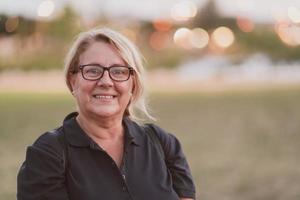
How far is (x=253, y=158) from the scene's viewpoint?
7043 mm

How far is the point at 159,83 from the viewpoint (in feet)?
41.8

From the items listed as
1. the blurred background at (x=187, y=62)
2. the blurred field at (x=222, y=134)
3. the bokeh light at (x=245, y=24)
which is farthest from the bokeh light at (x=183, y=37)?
the blurred field at (x=222, y=134)

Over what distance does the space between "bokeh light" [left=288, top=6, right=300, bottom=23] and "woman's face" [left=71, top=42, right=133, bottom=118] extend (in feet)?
38.0

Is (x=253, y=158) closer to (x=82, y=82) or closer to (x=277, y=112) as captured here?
(x=277, y=112)

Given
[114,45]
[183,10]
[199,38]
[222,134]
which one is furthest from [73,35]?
[114,45]

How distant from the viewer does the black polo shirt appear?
5.33 ft

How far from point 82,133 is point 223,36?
1205 centimetres

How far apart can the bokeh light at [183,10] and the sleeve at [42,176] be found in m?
11.7

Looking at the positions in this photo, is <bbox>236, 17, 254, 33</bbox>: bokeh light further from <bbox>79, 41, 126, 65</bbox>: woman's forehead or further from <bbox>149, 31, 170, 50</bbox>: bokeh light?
<bbox>79, 41, 126, 65</bbox>: woman's forehead

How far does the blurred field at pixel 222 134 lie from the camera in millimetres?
5648

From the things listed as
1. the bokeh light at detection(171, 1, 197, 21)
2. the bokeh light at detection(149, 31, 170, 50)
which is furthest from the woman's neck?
the bokeh light at detection(171, 1, 197, 21)

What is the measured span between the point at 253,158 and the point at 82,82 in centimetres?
551

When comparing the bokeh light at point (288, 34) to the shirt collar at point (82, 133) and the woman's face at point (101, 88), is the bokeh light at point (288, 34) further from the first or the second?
the woman's face at point (101, 88)

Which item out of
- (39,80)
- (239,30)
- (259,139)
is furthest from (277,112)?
(39,80)
